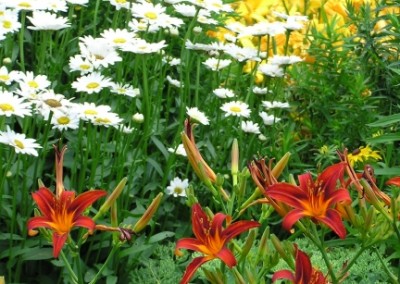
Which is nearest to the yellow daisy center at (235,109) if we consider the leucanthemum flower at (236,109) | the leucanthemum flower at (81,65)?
the leucanthemum flower at (236,109)

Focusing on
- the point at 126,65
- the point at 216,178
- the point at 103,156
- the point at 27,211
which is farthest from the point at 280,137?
the point at 216,178

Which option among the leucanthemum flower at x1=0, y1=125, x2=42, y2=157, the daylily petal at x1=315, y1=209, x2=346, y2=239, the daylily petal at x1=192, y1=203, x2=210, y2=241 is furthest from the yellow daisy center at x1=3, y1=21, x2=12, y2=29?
the daylily petal at x1=315, y1=209, x2=346, y2=239

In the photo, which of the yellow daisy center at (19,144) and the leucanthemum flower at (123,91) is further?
the leucanthemum flower at (123,91)

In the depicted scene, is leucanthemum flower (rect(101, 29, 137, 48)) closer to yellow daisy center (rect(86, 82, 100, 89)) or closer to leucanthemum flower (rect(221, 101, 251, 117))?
yellow daisy center (rect(86, 82, 100, 89))

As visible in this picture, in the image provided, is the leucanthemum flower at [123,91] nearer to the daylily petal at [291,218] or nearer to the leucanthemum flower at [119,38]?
the leucanthemum flower at [119,38]

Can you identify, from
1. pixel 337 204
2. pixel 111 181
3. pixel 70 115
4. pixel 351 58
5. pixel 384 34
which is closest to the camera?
pixel 337 204

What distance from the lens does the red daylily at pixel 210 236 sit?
1.53m

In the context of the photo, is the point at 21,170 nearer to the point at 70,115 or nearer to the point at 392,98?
the point at 70,115

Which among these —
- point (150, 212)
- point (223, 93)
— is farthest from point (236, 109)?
point (150, 212)

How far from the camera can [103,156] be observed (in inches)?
117

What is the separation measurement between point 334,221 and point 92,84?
1.50 metres

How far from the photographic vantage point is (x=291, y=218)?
149cm

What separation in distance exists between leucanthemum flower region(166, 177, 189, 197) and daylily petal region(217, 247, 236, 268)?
156 centimetres

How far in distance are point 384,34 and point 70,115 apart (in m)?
1.32
